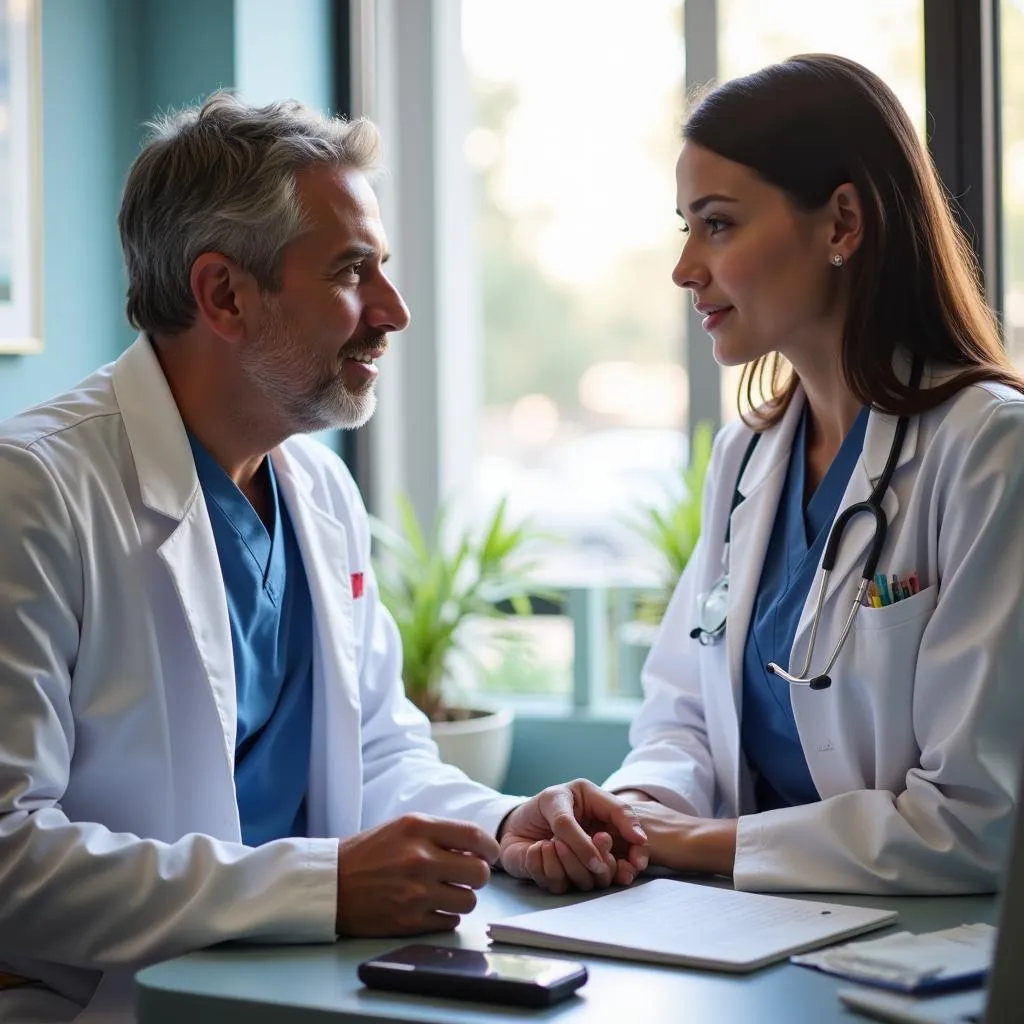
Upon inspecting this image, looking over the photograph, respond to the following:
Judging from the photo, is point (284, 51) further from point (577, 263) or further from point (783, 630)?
point (577, 263)

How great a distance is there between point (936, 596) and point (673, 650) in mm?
499

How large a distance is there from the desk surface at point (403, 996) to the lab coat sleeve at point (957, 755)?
1.04 ft

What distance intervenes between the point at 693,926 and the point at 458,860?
0.24m

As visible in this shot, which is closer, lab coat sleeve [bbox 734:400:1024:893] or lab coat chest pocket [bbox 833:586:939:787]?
lab coat sleeve [bbox 734:400:1024:893]

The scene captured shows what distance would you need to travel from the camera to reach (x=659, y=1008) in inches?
43.3

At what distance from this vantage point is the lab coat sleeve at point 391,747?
6.05 ft

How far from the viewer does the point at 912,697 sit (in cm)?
162

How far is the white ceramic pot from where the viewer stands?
119 inches

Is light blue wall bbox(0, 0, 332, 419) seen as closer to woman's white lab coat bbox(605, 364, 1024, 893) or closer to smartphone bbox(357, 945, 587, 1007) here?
woman's white lab coat bbox(605, 364, 1024, 893)

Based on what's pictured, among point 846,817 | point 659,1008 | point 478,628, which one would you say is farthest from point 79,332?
point 659,1008

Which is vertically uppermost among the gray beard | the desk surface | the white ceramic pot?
the gray beard

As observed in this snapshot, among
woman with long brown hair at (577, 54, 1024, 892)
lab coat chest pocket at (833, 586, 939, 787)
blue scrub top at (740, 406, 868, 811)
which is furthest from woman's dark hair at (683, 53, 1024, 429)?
lab coat chest pocket at (833, 586, 939, 787)

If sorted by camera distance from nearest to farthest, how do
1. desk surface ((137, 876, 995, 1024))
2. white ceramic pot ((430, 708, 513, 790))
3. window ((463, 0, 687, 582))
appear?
desk surface ((137, 876, 995, 1024)) → white ceramic pot ((430, 708, 513, 790)) → window ((463, 0, 687, 582))

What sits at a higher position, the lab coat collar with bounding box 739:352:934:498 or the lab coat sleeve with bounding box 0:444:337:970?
the lab coat collar with bounding box 739:352:934:498
